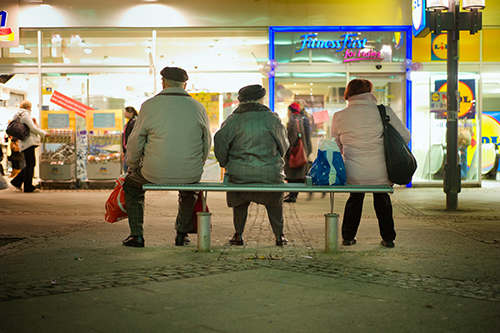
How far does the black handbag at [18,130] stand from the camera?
43.4 feet

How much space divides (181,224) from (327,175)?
1610 millimetres

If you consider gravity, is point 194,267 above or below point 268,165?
below

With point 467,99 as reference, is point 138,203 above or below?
below

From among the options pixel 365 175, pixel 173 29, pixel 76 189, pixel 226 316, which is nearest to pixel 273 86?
pixel 173 29

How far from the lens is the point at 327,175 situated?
19.5 ft

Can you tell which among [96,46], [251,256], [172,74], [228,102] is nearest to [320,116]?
[228,102]

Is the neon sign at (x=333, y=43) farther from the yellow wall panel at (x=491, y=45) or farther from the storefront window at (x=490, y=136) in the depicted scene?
the storefront window at (x=490, y=136)

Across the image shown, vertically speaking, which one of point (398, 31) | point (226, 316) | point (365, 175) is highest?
point (398, 31)

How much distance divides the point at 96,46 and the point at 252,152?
10208mm

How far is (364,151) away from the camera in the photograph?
6.27 m

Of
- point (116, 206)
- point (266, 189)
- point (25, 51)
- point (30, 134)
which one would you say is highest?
point (25, 51)

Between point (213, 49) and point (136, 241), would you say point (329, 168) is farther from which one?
point (213, 49)

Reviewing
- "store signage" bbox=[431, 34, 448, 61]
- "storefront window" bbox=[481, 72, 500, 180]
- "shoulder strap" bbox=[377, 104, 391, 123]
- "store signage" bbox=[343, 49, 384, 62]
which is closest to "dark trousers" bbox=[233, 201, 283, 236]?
"shoulder strap" bbox=[377, 104, 391, 123]

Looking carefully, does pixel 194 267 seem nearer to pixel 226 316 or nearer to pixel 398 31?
pixel 226 316
